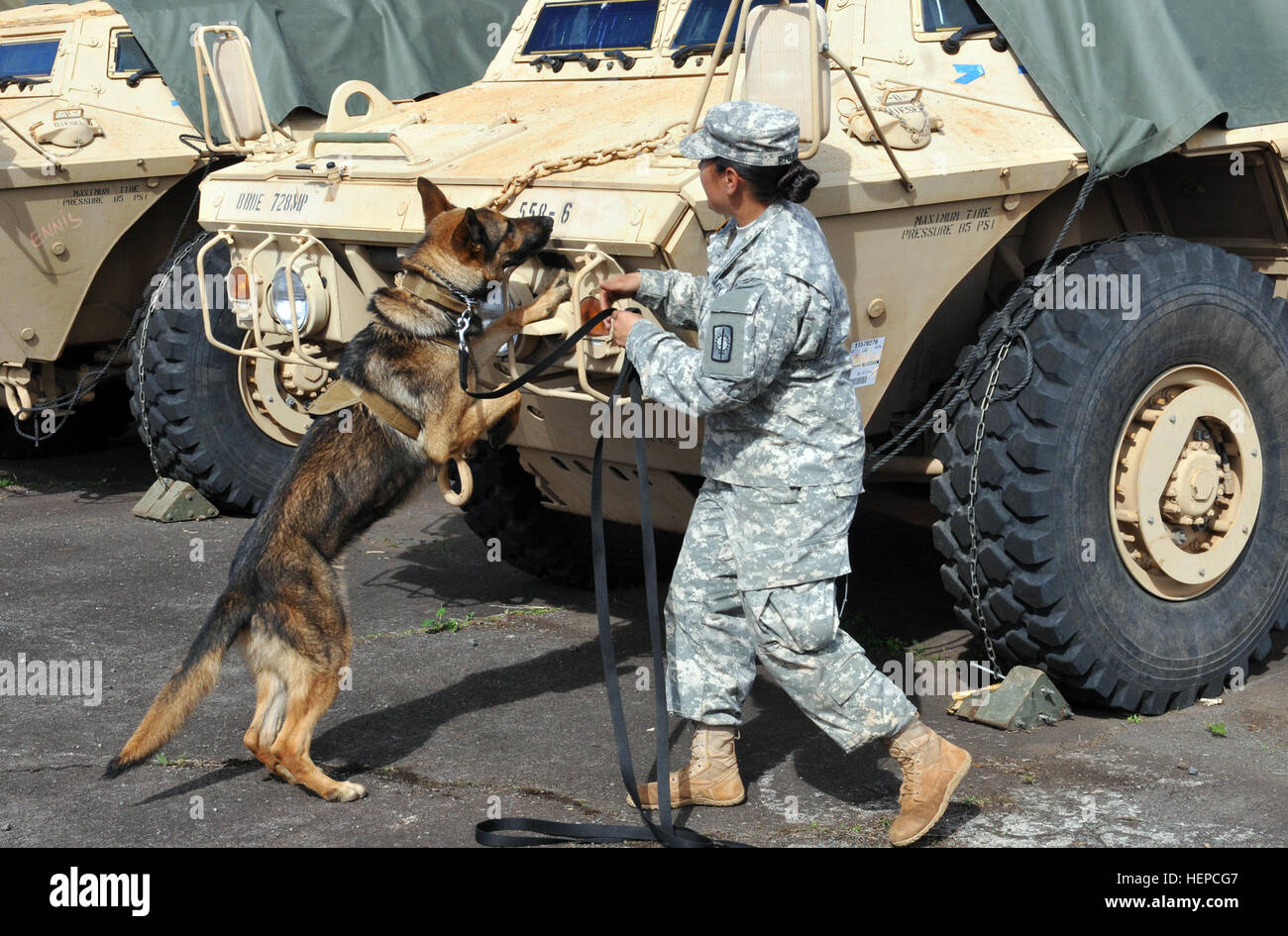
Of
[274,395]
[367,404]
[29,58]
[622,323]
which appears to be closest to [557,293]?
[622,323]

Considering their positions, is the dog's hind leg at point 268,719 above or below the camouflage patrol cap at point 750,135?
below

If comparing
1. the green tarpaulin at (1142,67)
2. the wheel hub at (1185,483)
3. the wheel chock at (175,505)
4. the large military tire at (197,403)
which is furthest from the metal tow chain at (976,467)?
the wheel chock at (175,505)

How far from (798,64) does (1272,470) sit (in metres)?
2.15

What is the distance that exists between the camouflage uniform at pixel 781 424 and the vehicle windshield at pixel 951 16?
1448 mm

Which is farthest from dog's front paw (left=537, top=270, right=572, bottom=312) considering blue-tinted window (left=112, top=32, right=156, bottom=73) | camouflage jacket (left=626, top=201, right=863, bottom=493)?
blue-tinted window (left=112, top=32, right=156, bottom=73)

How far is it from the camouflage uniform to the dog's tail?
136 centimetres

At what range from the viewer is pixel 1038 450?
443cm

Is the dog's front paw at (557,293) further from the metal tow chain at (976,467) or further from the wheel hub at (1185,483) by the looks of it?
the wheel hub at (1185,483)

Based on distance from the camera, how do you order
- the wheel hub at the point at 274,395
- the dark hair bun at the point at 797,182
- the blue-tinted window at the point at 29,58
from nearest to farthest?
the dark hair bun at the point at 797,182 → the wheel hub at the point at 274,395 → the blue-tinted window at the point at 29,58

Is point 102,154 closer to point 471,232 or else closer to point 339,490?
point 339,490

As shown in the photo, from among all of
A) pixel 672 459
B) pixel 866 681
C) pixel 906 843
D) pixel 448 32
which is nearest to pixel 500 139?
pixel 672 459

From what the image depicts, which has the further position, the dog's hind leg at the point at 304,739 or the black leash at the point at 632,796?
the dog's hind leg at the point at 304,739

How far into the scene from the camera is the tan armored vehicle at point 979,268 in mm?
4309

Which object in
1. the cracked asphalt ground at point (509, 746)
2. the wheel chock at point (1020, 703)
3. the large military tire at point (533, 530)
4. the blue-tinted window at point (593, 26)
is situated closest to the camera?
the cracked asphalt ground at point (509, 746)
